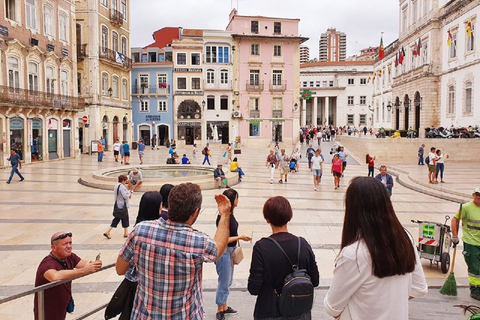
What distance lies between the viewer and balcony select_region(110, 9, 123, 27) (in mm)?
36031

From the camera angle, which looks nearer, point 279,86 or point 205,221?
point 205,221

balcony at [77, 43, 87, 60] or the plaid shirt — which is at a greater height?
balcony at [77, 43, 87, 60]

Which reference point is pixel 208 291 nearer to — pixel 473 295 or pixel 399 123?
pixel 473 295

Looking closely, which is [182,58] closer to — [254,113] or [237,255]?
[254,113]

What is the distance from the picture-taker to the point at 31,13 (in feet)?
83.9

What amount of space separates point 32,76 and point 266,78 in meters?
25.7

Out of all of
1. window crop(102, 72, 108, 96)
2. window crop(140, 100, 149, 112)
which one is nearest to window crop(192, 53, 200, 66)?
window crop(140, 100, 149, 112)

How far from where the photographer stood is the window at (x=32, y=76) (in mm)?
25858

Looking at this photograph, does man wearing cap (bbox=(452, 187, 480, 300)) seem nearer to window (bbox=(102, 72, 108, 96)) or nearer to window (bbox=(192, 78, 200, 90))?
window (bbox=(102, 72, 108, 96))

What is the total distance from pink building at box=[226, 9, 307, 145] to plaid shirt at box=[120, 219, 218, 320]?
42931mm

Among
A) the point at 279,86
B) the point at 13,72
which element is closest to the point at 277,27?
the point at 279,86

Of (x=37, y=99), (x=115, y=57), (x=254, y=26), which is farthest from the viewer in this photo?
(x=254, y=26)

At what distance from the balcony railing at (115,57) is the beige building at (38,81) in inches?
169

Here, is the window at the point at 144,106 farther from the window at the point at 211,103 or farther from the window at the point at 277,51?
the window at the point at 277,51
